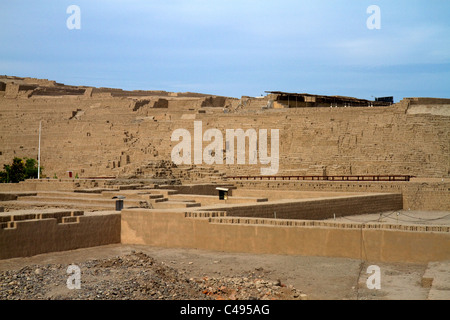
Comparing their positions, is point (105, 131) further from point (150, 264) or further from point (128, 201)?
point (150, 264)

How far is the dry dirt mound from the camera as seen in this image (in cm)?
1077

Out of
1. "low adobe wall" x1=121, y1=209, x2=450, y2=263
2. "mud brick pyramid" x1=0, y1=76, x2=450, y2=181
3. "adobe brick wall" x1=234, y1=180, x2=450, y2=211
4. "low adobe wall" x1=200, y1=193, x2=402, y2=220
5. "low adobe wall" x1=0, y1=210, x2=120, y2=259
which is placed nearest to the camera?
"low adobe wall" x1=121, y1=209, x2=450, y2=263

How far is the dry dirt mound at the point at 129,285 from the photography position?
1077cm

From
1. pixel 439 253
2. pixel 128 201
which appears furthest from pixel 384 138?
pixel 439 253

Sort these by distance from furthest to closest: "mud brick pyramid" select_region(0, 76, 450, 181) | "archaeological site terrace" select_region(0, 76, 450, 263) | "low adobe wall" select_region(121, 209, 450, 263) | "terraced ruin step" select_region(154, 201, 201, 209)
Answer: "mud brick pyramid" select_region(0, 76, 450, 181) → "terraced ruin step" select_region(154, 201, 201, 209) → "archaeological site terrace" select_region(0, 76, 450, 263) → "low adobe wall" select_region(121, 209, 450, 263)

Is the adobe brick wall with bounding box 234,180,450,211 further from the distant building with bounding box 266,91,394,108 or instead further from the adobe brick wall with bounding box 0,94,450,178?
the distant building with bounding box 266,91,394,108

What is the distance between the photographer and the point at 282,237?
14734 millimetres

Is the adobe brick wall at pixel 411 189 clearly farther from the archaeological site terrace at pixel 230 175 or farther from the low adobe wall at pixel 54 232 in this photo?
the low adobe wall at pixel 54 232

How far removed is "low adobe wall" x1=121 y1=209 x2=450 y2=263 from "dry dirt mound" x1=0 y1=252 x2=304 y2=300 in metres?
2.51

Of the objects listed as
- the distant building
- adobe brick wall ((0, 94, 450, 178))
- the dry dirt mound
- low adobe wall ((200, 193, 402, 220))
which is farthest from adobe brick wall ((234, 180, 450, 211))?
the dry dirt mound

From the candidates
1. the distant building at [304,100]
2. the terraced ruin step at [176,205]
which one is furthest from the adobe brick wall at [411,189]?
the distant building at [304,100]

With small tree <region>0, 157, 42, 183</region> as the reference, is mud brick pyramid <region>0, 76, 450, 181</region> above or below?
above

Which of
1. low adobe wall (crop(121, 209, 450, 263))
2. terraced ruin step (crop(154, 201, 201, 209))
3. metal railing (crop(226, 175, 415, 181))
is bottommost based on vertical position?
low adobe wall (crop(121, 209, 450, 263))
